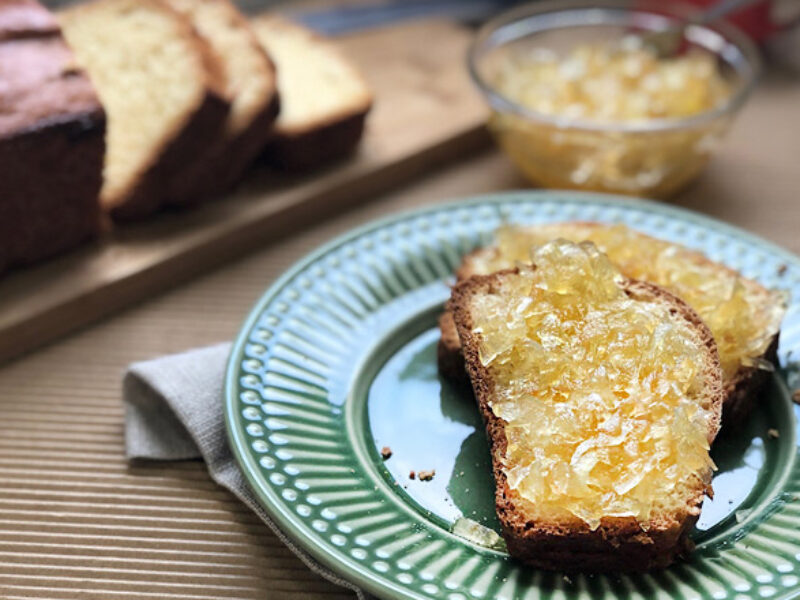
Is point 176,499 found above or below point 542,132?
below

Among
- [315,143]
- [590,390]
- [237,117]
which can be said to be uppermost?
[590,390]

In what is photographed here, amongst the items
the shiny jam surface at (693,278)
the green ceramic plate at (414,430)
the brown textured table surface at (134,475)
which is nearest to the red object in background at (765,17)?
the brown textured table surface at (134,475)

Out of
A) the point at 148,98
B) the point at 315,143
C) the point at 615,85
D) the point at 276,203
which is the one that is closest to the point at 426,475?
the point at 276,203

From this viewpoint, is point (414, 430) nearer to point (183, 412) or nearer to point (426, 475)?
point (426, 475)

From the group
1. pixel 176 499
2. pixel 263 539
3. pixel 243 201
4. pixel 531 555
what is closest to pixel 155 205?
pixel 243 201

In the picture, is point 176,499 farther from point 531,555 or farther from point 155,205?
point 155,205
